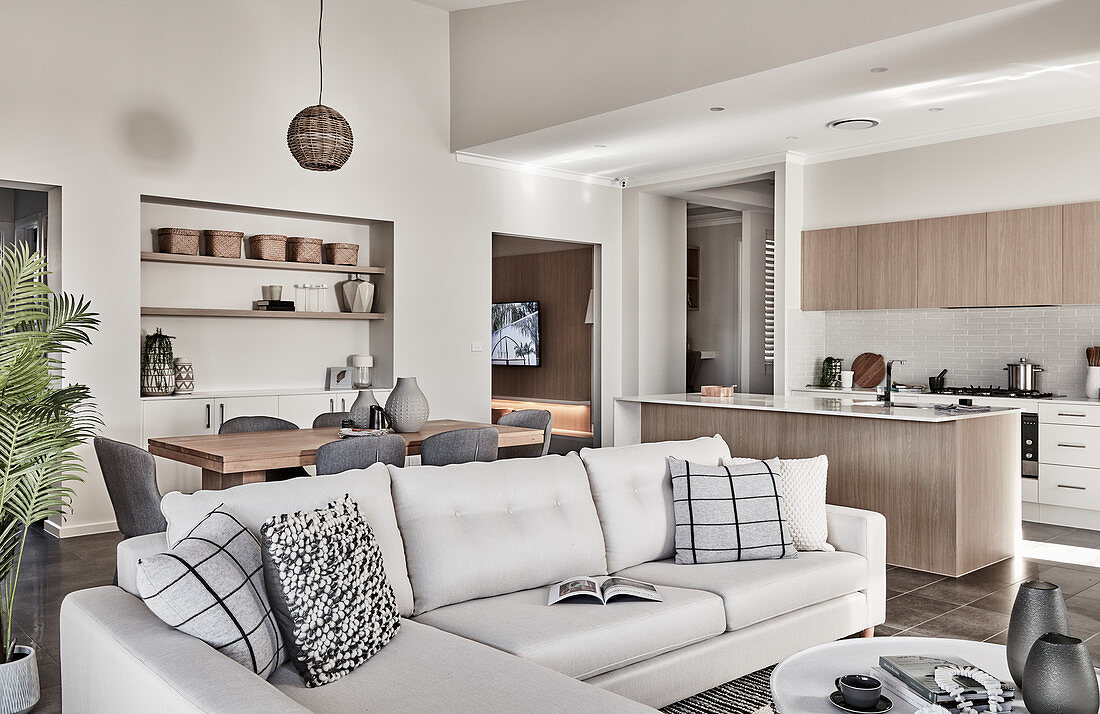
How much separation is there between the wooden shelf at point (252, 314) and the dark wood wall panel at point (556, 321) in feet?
9.46

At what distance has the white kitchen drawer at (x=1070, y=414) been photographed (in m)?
6.16

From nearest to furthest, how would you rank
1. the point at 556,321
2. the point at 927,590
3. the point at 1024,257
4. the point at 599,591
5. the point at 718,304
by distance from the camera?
the point at 599,591 → the point at 927,590 → the point at 1024,257 → the point at 556,321 → the point at 718,304

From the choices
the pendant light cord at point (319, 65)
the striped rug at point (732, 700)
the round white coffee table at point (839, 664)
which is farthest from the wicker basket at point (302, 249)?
the round white coffee table at point (839, 664)

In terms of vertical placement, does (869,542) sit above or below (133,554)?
below

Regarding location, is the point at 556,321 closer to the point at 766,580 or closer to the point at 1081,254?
the point at 1081,254

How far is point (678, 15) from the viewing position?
598 cm

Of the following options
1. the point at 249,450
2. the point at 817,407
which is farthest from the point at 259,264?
the point at 817,407

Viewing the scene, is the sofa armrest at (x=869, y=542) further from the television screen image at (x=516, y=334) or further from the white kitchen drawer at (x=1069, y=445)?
the television screen image at (x=516, y=334)

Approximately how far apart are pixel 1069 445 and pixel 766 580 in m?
4.15

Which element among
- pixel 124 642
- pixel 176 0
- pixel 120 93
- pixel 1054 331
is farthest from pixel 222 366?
pixel 1054 331

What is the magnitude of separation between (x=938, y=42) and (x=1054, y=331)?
303 cm

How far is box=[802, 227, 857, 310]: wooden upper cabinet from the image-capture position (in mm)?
7688

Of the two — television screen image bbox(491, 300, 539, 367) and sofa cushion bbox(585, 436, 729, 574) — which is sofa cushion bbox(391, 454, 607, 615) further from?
television screen image bbox(491, 300, 539, 367)

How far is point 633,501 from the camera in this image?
3549 millimetres
